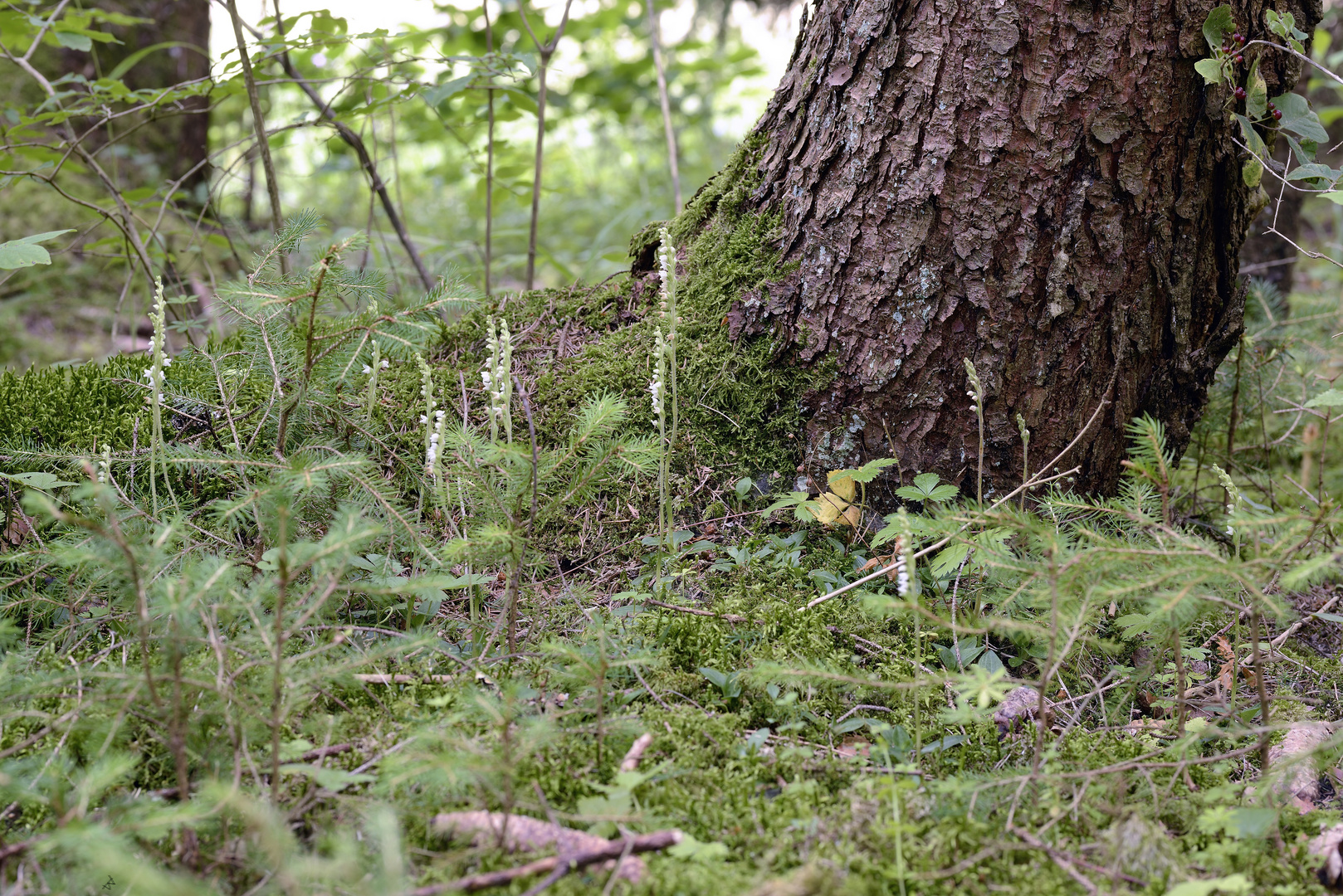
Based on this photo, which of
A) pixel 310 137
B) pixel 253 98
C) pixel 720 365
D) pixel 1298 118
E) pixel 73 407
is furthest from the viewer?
pixel 310 137

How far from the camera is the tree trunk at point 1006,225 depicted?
239 cm

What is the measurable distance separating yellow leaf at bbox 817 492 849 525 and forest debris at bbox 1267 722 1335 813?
3.99 feet

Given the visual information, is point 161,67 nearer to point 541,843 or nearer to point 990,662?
point 541,843

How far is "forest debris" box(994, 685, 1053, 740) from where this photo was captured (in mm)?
2088

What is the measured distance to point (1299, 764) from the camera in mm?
1781

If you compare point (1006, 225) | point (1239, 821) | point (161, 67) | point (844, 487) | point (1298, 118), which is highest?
point (161, 67)

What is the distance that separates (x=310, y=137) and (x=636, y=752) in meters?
10.2

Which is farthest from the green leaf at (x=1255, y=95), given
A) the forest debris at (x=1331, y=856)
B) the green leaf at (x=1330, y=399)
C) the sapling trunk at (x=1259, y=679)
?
the forest debris at (x=1331, y=856)

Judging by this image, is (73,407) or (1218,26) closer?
(1218,26)

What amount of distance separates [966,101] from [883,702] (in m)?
1.69

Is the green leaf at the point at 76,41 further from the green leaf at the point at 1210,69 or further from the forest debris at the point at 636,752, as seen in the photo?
the green leaf at the point at 1210,69

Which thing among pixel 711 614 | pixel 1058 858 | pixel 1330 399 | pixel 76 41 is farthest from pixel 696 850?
pixel 76 41

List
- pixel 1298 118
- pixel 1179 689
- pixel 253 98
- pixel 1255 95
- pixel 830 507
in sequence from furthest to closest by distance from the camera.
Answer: pixel 253 98 → pixel 830 507 → pixel 1298 118 → pixel 1255 95 → pixel 1179 689

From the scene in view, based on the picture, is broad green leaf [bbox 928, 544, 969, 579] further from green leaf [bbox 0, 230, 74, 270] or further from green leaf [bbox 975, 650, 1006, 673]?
green leaf [bbox 0, 230, 74, 270]
